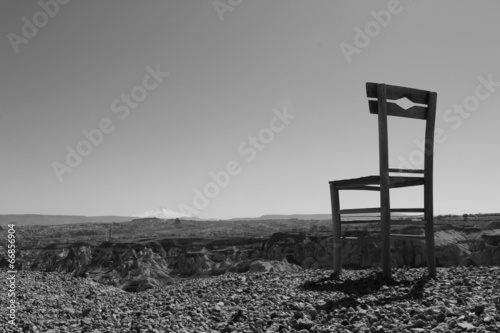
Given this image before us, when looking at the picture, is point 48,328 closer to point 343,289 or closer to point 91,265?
point 343,289

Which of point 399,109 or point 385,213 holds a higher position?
point 399,109

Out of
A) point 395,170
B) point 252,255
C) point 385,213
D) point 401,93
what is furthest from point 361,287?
point 252,255

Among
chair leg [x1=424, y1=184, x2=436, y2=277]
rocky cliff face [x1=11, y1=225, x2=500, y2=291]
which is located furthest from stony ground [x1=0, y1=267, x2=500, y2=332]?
rocky cliff face [x1=11, y1=225, x2=500, y2=291]

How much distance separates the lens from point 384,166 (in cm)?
599

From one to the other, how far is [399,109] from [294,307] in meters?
3.59

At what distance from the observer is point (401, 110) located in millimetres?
6312

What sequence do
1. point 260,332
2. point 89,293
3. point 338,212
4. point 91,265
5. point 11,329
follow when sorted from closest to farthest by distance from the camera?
point 260,332 → point 11,329 → point 338,212 → point 89,293 → point 91,265

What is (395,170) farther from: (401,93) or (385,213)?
(401,93)

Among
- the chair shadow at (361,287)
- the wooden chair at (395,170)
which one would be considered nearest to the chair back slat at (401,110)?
the wooden chair at (395,170)

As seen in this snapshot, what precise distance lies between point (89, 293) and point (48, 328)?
140 inches

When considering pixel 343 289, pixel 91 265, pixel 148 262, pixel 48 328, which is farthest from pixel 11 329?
pixel 91 265

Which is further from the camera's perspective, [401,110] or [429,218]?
[401,110]

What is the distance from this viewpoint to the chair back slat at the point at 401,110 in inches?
245

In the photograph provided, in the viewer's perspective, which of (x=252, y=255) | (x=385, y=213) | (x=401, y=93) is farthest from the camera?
(x=252, y=255)
